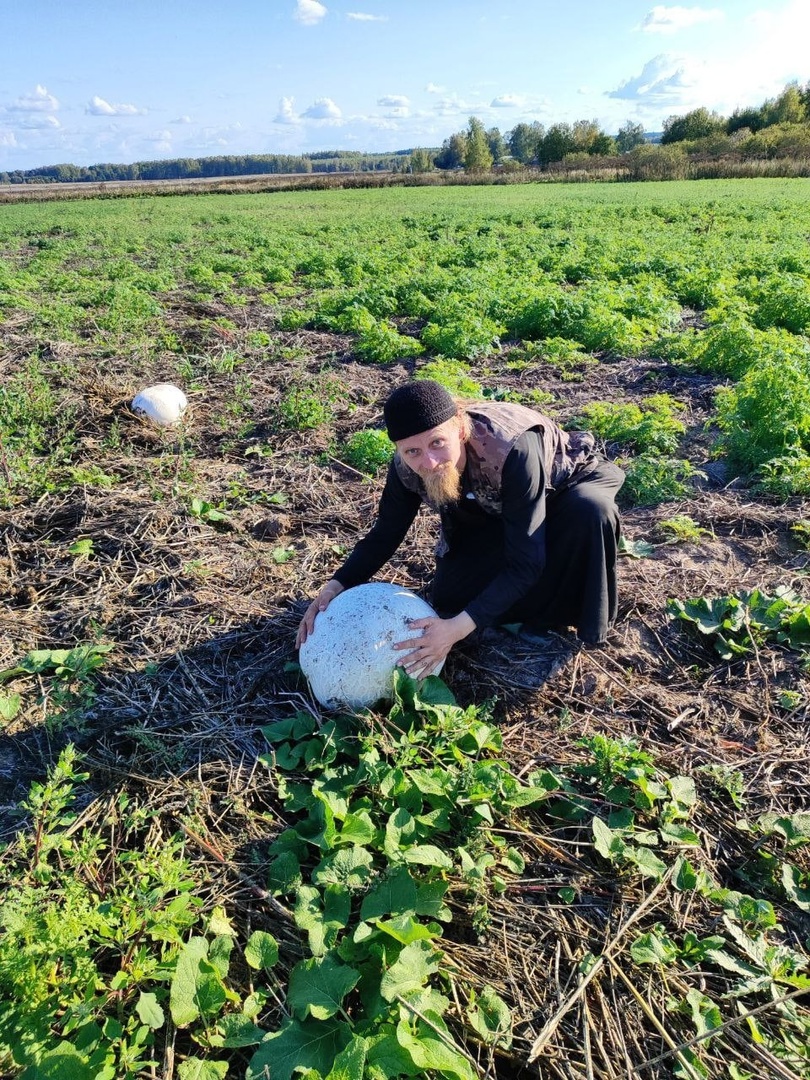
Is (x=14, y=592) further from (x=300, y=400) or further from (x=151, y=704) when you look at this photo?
(x=300, y=400)

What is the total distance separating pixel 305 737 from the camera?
326 cm

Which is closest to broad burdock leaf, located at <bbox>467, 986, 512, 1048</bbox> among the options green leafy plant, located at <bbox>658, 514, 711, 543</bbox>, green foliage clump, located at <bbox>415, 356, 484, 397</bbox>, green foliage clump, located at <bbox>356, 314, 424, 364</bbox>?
green leafy plant, located at <bbox>658, 514, 711, 543</bbox>

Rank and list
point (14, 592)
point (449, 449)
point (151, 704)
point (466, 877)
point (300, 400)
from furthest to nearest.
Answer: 1. point (300, 400)
2. point (14, 592)
3. point (151, 704)
4. point (449, 449)
5. point (466, 877)

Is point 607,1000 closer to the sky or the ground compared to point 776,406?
closer to the ground

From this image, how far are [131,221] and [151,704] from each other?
3525 cm

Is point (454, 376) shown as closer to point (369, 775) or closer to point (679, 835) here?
point (369, 775)

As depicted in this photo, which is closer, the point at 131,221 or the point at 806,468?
the point at 806,468

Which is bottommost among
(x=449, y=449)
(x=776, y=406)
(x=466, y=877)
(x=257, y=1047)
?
(x=257, y=1047)

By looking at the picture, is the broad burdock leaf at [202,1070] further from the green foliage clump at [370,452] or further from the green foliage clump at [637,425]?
the green foliage clump at [637,425]

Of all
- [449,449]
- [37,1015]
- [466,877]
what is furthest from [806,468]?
[37,1015]

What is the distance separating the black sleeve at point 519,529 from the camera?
3.24m

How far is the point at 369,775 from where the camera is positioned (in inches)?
111

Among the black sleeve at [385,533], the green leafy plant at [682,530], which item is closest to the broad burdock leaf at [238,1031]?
the black sleeve at [385,533]

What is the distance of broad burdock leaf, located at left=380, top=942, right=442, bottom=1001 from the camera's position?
2.08 meters
